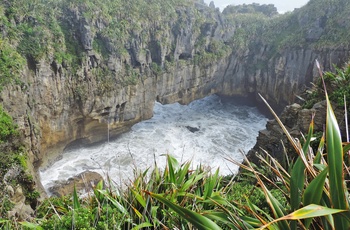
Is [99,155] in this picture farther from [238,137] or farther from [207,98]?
[207,98]

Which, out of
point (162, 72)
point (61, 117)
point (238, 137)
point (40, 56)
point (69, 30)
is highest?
point (69, 30)

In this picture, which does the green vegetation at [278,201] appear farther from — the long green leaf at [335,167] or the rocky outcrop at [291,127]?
the rocky outcrop at [291,127]

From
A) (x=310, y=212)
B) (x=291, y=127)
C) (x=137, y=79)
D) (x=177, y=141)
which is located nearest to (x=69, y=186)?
(x=177, y=141)

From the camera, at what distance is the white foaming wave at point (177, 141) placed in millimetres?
20234

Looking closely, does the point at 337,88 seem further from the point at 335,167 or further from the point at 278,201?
the point at 335,167

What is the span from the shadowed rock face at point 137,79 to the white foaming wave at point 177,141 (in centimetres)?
115

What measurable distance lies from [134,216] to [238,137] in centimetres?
2406

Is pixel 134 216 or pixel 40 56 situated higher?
pixel 40 56

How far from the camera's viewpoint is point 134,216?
4180 millimetres

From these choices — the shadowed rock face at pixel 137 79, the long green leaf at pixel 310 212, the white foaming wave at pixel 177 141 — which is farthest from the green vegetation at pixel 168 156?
the white foaming wave at pixel 177 141

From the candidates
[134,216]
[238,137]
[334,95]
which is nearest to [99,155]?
[238,137]

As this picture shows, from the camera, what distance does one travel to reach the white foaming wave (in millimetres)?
20234

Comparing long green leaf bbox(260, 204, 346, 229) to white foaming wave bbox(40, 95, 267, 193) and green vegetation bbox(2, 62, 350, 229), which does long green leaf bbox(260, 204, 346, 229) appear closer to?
green vegetation bbox(2, 62, 350, 229)

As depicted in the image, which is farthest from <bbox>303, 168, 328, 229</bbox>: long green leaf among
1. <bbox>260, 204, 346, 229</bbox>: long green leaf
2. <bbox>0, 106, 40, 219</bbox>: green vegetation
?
<bbox>0, 106, 40, 219</bbox>: green vegetation
